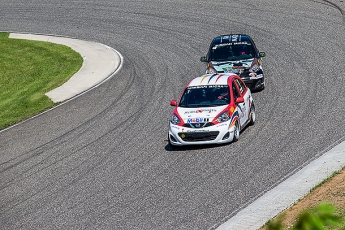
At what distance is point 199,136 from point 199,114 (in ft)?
1.89

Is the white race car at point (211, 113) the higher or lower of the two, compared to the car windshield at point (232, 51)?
higher

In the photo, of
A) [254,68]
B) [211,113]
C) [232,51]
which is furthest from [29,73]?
[211,113]

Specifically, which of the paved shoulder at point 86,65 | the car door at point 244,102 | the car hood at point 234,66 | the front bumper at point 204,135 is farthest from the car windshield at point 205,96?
the paved shoulder at point 86,65

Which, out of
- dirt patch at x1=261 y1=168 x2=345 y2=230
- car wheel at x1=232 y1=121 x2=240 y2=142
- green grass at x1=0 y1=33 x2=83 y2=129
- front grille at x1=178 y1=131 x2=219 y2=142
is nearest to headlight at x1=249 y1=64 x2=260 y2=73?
car wheel at x1=232 y1=121 x2=240 y2=142

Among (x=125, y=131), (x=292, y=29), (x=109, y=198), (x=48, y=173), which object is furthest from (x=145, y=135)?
(x=292, y=29)

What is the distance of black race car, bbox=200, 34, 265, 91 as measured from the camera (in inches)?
833

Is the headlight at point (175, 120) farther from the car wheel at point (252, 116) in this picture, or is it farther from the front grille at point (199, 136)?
the car wheel at point (252, 116)

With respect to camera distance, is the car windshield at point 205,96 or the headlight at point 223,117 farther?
the car windshield at point 205,96

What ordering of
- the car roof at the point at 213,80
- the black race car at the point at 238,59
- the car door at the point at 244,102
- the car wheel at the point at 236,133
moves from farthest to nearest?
the black race car at the point at 238,59
the car roof at the point at 213,80
the car door at the point at 244,102
the car wheel at the point at 236,133

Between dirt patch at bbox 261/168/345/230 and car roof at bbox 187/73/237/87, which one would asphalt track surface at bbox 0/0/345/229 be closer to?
dirt patch at bbox 261/168/345/230

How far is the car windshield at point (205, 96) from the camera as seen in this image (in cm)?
1698

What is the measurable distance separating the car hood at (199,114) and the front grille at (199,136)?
32 cm

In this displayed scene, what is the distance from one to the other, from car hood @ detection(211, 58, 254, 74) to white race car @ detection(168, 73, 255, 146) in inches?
123

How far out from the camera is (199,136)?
635 inches
